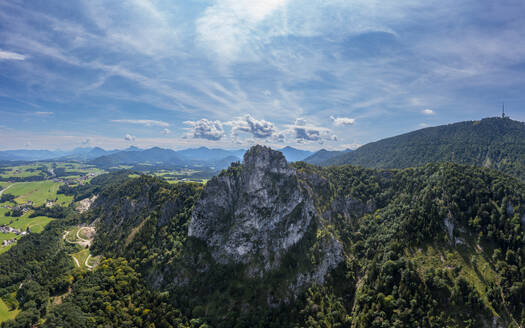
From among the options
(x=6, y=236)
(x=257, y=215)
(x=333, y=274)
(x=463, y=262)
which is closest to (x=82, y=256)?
(x=6, y=236)

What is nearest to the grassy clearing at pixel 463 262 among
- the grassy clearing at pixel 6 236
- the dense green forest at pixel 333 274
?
the dense green forest at pixel 333 274

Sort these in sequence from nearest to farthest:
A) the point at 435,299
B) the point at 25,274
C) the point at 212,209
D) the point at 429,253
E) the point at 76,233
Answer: the point at 435,299 < the point at 429,253 < the point at 25,274 < the point at 212,209 < the point at 76,233

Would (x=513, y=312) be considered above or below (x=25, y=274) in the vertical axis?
above

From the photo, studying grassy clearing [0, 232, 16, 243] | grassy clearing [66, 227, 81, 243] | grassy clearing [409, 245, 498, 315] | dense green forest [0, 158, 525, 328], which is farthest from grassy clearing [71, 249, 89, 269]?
grassy clearing [409, 245, 498, 315]

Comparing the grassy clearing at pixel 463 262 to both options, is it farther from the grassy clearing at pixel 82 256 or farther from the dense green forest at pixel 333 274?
the grassy clearing at pixel 82 256

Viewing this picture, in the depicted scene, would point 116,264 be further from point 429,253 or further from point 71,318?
point 429,253

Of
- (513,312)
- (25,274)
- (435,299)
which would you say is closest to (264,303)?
(435,299)

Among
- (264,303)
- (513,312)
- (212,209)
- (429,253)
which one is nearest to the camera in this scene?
(513,312)
